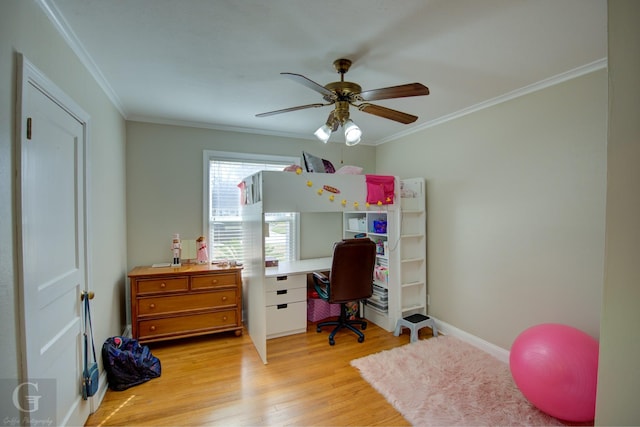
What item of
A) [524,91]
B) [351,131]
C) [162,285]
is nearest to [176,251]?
[162,285]

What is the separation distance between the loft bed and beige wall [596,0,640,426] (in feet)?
7.26

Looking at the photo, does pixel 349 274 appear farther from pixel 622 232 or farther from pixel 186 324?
pixel 622 232

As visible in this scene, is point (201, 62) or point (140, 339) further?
point (140, 339)

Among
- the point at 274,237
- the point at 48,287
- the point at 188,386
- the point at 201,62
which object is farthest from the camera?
the point at 274,237

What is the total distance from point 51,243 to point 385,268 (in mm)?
2980

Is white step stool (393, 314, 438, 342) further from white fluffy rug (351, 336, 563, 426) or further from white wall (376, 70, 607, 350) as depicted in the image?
white wall (376, 70, 607, 350)

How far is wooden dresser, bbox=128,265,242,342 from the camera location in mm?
2840

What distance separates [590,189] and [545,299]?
96 cm

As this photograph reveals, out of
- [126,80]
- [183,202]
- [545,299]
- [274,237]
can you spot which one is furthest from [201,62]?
[545,299]

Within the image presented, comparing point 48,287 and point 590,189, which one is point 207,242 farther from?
point 590,189

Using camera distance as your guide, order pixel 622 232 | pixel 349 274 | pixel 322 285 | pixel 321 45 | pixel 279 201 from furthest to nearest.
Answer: pixel 322 285
pixel 349 274
pixel 279 201
pixel 321 45
pixel 622 232

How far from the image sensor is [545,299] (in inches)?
95.0

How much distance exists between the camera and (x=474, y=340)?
2.94 meters


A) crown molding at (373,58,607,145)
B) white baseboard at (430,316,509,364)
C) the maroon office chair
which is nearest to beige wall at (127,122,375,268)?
the maroon office chair
